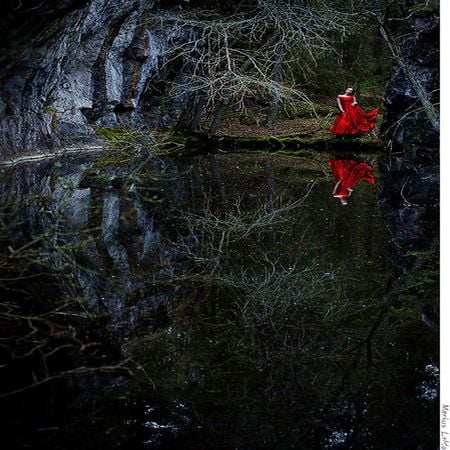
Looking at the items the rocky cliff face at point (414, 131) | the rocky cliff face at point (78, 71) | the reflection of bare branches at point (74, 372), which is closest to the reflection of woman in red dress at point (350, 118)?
the rocky cliff face at point (414, 131)

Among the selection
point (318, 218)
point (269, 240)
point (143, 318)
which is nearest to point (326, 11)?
point (318, 218)

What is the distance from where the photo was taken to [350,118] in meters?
19.6

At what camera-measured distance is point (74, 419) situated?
12.4 feet

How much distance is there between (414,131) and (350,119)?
1.79 metres

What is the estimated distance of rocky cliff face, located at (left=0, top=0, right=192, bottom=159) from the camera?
13.5 m

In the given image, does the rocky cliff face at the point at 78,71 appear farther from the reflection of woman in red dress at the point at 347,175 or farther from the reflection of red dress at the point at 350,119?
the reflection of woman in red dress at the point at 347,175

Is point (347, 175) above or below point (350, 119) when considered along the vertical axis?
below

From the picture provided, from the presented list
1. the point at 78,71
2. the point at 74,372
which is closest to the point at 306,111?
the point at 78,71

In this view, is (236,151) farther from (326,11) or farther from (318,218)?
(318,218)

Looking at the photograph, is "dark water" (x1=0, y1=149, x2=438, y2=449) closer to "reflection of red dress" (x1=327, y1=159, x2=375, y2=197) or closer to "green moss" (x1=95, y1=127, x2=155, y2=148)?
"reflection of red dress" (x1=327, y1=159, x2=375, y2=197)

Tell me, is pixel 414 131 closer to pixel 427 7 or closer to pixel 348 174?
pixel 427 7

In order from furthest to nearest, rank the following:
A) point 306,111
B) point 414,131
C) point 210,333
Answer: point 306,111
point 414,131
point 210,333

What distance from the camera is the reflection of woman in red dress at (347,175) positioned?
1177 cm

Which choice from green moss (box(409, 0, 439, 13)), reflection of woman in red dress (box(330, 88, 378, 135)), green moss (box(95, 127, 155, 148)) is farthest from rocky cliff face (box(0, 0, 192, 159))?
green moss (box(409, 0, 439, 13))
